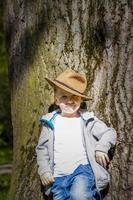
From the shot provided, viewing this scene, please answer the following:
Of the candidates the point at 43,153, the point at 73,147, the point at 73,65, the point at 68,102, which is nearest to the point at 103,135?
the point at 73,147

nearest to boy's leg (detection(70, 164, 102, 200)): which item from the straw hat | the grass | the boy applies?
the boy

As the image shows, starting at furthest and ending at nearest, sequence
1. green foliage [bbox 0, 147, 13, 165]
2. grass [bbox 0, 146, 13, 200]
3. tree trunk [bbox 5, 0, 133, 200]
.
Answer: green foliage [bbox 0, 147, 13, 165] → grass [bbox 0, 146, 13, 200] → tree trunk [bbox 5, 0, 133, 200]

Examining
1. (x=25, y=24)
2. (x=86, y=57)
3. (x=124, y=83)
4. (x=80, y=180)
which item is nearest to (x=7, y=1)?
(x=25, y=24)

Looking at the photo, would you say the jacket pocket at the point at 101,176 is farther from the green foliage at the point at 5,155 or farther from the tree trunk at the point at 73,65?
the green foliage at the point at 5,155

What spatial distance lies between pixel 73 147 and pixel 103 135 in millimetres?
221

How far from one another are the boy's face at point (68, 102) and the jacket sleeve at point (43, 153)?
0.69ft

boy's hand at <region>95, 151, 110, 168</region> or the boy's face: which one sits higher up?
the boy's face

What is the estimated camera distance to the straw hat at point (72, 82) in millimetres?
4023

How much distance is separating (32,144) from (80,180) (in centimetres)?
70

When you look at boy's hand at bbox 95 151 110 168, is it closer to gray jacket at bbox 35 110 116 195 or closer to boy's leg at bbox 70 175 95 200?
gray jacket at bbox 35 110 116 195

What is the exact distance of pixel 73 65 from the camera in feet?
14.4

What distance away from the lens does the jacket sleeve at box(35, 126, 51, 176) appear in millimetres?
4090

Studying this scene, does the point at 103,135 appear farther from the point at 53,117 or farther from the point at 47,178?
the point at 47,178

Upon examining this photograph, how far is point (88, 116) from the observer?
4117mm
